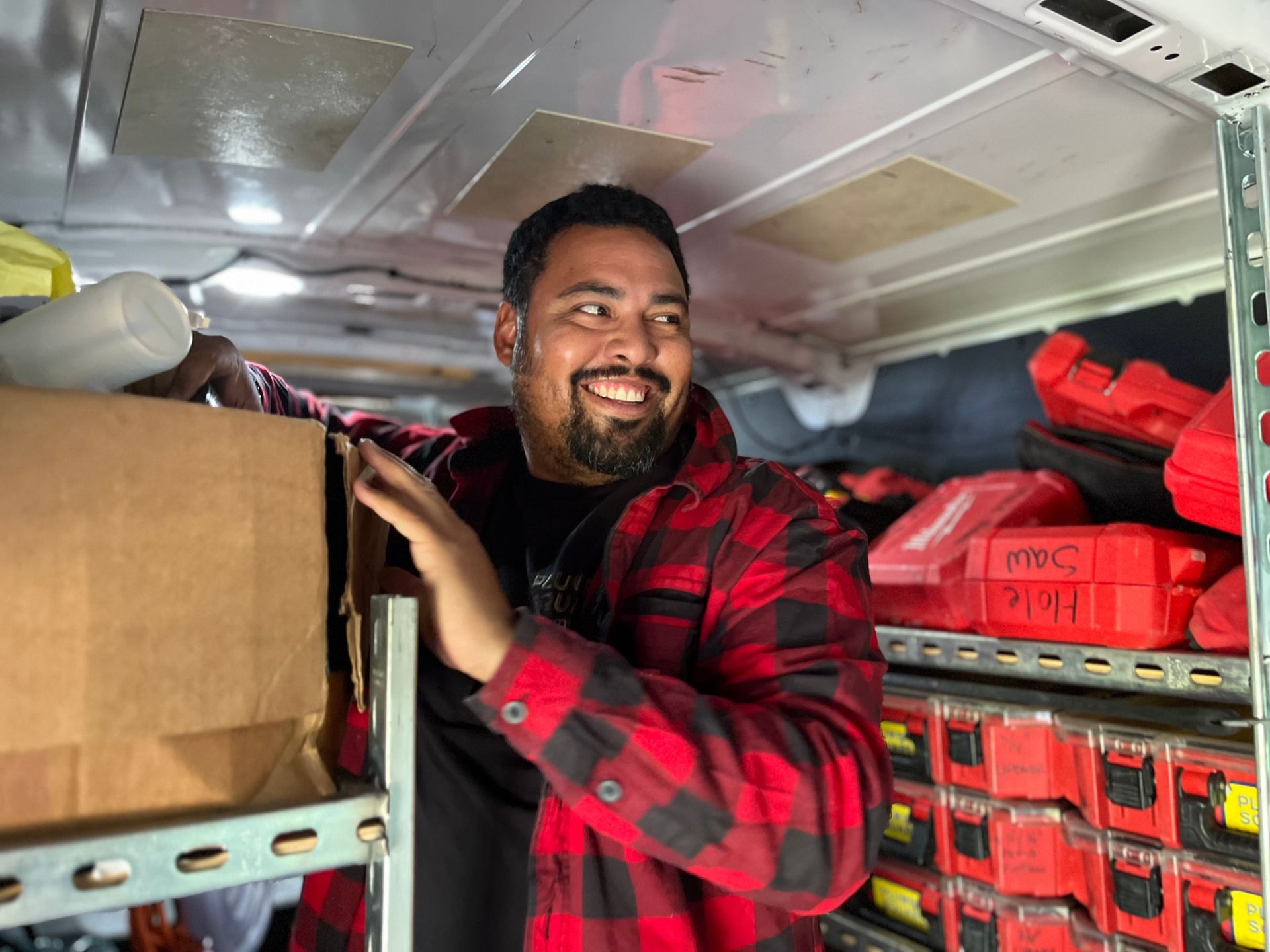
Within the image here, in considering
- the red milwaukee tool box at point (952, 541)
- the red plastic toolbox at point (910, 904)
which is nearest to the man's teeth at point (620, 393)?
the red milwaukee tool box at point (952, 541)

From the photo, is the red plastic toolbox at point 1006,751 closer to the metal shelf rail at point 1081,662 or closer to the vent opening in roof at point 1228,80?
the metal shelf rail at point 1081,662

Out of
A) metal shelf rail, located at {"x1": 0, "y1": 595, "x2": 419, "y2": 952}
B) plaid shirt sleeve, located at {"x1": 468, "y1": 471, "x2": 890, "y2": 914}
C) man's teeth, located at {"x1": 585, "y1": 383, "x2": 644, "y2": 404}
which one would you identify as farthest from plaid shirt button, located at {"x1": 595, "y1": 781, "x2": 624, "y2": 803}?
man's teeth, located at {"x1": 585, "y1": 383, "x2": 644, "y2": 404}

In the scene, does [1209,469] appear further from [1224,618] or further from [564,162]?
[564,162]

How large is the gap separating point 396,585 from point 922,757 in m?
1.26

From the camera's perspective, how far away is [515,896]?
115 cm

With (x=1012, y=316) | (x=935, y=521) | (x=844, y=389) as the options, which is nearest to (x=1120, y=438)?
(x=935, y=521)

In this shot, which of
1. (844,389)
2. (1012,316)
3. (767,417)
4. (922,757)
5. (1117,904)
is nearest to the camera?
(1117,904)

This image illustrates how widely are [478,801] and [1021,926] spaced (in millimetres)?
1065

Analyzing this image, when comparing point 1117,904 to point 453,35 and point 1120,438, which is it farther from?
point 453,35

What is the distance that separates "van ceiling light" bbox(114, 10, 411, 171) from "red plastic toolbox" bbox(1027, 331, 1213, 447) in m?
1.33

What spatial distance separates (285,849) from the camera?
65cm

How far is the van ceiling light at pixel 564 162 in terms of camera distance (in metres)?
1.39

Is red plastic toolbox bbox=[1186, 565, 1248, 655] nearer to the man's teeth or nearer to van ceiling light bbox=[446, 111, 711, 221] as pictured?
the man's teeth

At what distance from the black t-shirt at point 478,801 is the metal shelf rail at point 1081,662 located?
78 cm
